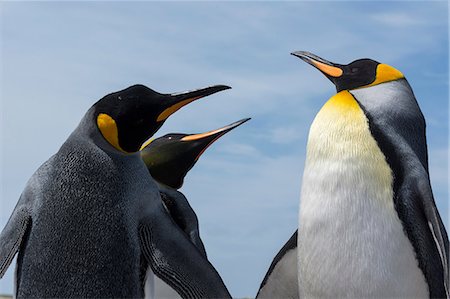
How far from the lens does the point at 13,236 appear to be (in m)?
3.75

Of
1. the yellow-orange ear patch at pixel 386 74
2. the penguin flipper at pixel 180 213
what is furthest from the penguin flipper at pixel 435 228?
the penguin flipper at pixel 180 213

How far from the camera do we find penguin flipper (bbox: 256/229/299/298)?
4.82 meters

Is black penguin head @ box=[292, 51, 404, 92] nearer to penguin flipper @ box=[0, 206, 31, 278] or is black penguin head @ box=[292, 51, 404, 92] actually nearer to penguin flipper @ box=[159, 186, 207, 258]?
penguin flipper @ box=[159, 186, 207, 258]

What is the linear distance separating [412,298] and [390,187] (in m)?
0.62

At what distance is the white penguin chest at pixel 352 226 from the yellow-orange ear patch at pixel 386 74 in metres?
0.35

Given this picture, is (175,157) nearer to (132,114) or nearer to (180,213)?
(180,213)

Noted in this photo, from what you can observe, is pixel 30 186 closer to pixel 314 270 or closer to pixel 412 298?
pixel 314 270

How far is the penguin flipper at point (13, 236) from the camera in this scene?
3715 millimetres

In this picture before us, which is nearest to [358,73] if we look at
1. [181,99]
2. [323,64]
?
[323,64]


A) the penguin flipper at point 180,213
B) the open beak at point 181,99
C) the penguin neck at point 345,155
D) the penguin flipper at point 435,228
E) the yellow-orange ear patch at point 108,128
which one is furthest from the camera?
the penguin flipper at point 180,213

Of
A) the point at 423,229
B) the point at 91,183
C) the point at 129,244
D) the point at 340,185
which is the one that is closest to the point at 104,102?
the point at 91,183

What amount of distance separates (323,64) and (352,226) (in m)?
1.21

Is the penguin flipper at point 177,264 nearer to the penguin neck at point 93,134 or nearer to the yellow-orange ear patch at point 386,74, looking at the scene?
the penguin neck at point 93,134

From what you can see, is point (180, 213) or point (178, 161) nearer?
point (180, 213)
